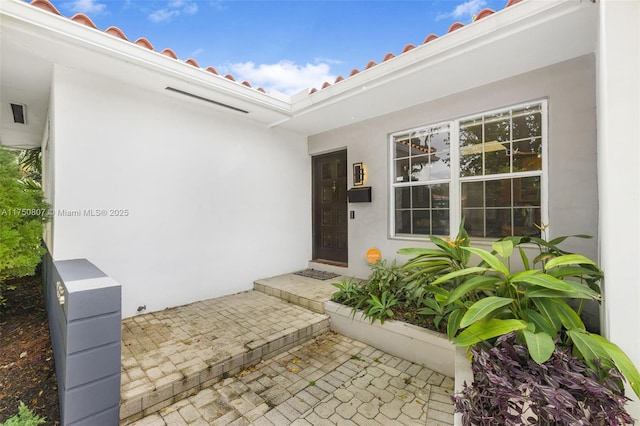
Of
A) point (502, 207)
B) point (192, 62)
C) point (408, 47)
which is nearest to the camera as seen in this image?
point (408, 47)

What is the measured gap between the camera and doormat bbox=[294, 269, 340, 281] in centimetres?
548

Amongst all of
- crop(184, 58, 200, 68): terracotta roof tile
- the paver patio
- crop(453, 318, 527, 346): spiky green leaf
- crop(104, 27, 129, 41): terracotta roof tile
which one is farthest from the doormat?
crop(104, 27, 129, 41): terracotta roof tile

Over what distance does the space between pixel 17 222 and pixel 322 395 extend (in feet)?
13.3

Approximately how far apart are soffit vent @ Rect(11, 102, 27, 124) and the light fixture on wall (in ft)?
18.9

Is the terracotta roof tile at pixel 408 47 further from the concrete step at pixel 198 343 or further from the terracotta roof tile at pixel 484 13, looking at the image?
the concrete step at pixel 198 343

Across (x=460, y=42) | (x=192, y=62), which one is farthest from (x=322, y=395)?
(x=192, y=62)

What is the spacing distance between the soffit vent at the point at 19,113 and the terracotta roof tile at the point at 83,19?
3.02 m

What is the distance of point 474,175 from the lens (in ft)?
13.4

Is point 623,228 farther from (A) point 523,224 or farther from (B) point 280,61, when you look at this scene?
(B) point 280,61

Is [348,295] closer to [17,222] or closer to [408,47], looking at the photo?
[408,47]

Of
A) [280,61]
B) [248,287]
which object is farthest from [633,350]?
[280,61]

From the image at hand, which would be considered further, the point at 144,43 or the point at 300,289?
the point at 300,289

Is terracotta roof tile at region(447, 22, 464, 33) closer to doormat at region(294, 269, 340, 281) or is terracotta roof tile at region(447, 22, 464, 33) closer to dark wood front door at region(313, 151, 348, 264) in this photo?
dark wood front door at region(313, 151, 348, 264)

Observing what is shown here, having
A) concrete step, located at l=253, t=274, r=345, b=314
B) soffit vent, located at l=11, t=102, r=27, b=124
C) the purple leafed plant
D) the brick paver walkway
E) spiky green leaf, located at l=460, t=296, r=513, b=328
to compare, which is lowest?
the brick paver walkway
